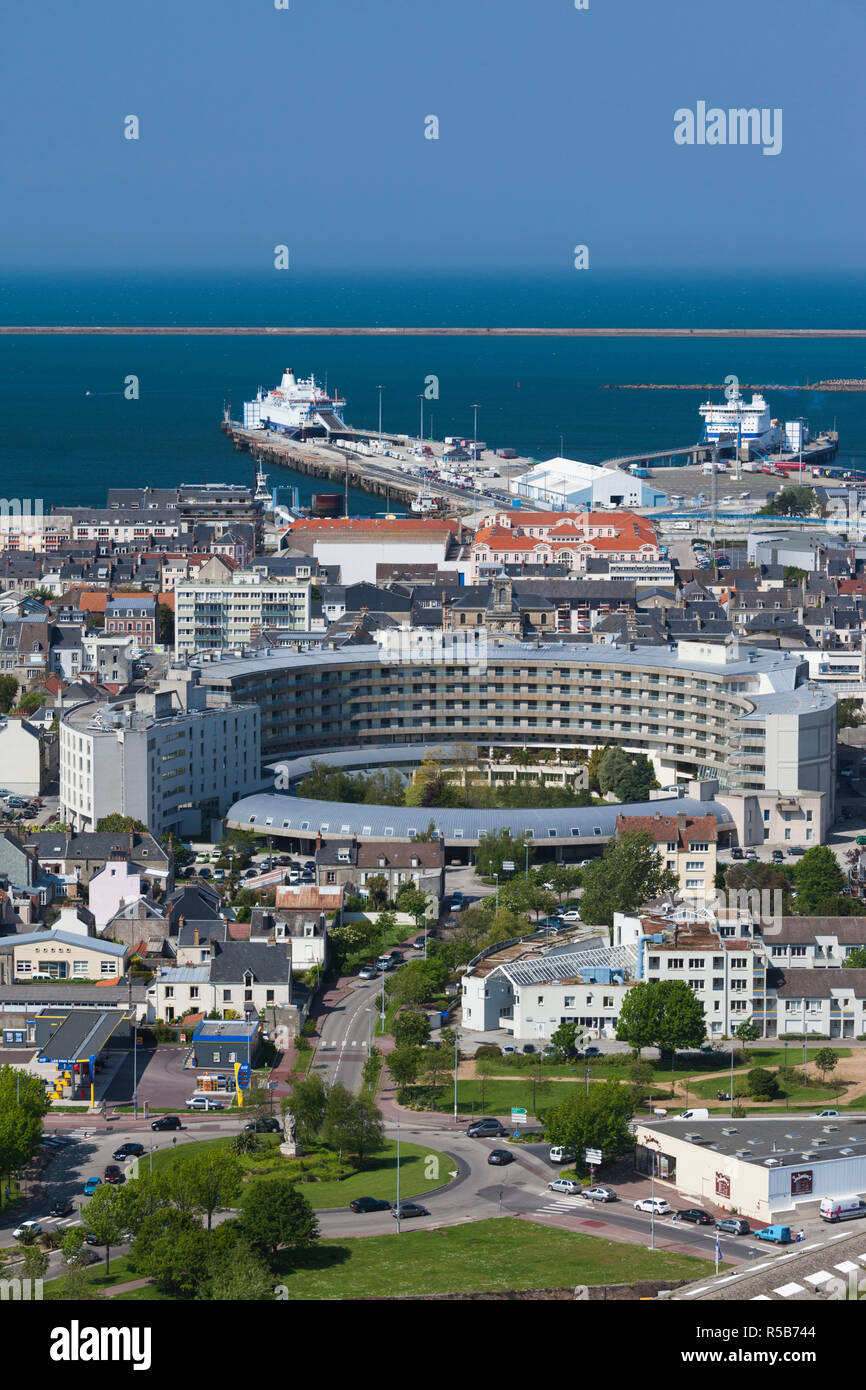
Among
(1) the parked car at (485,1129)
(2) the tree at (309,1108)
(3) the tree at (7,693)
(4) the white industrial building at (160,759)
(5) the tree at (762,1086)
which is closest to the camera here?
(2) the tree at (309,1108)

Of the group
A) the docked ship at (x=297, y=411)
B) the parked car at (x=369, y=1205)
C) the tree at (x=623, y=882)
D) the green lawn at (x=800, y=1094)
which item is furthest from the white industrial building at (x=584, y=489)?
the parked car at (x=369, y=1205)

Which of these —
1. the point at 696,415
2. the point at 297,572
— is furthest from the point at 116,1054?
the point at 696,415

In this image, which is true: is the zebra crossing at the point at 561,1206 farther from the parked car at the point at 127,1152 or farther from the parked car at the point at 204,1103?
the parked car at the point at 204,1103

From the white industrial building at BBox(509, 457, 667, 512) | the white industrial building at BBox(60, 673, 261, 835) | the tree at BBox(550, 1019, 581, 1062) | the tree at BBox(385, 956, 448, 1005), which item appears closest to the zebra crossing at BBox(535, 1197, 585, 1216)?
the tree at BBox(550, 1019, 581, 1062)

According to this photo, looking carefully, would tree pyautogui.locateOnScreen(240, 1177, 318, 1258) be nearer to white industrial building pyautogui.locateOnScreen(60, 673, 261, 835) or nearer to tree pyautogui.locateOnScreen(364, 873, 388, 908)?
tree pyautogui.locateOnScreen(364, 873, 388, 908)
